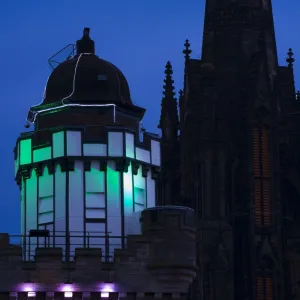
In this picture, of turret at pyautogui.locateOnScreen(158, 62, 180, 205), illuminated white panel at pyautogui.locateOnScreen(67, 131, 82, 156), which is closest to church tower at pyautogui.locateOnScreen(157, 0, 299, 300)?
turret at pyautogui.locateOnScreen(158, 62, 180, 205)

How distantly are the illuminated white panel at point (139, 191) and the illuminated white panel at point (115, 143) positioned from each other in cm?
82

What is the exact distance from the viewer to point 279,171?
86.9 m

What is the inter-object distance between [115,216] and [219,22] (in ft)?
199

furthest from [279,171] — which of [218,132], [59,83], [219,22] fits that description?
[59,83]

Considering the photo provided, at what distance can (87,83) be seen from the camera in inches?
1244

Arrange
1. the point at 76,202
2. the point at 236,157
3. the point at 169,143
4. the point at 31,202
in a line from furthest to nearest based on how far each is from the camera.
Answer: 1. the point at 169,143
2. the point at 236,157
3. the point at 31,202
4. the point at 76,202

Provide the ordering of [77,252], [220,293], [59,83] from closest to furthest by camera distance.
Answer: [77,252]
[59,83]
[220,293]

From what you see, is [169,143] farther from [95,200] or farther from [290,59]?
[95,200]

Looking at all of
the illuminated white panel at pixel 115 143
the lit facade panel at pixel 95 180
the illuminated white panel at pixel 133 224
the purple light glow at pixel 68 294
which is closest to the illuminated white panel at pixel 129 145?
the illuminated white panel at pixel 115 143

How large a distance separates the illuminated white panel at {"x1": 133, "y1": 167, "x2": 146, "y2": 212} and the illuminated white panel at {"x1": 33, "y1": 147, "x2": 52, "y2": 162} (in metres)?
2.03

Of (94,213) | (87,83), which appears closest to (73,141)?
(87,83)

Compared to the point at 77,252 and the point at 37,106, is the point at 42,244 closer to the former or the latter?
the point at 77,252

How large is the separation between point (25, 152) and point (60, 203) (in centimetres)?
161

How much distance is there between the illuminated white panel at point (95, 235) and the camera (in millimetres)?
30453
